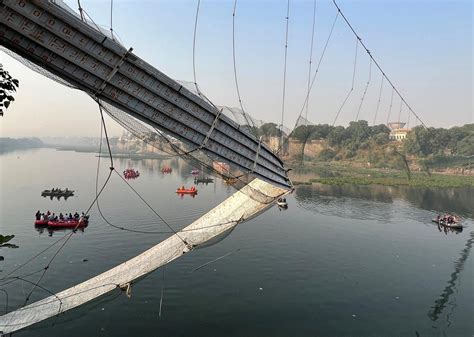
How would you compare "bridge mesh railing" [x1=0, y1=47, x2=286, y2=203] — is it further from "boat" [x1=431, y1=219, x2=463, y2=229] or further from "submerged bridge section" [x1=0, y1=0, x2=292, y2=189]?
"boat" [x1=431, y1=219, x2=463, y2=229]

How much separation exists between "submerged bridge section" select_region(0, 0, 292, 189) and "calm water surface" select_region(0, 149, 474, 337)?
9.34 m

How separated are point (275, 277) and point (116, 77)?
19188mm

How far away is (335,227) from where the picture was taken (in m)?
44.5

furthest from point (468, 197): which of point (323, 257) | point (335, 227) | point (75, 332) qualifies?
point (75, 332)

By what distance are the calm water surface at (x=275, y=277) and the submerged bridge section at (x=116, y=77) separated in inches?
368

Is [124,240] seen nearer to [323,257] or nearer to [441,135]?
[323,257]

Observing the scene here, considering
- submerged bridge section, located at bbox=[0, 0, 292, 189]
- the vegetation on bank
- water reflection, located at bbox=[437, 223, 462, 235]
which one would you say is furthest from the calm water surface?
the vegetation on bank

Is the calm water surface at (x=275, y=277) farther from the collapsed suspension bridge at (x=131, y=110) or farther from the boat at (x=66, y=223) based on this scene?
the collapsed suspension bridge at (x=131, y=110)

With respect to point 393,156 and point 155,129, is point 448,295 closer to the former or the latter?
point 155,129

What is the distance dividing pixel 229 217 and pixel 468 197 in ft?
245

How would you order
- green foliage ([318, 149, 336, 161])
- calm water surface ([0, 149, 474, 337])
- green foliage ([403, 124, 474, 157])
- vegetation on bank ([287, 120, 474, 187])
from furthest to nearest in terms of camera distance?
1. green foliage ([318, 149, 336, 161])
2. green foliage ([403, 124, 474, 157])
3. vegetation on bank ([287, 120, 474, 187])
4. calm water surface ([0, 149, 474, 337])

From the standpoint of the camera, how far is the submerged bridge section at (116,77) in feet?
36.6

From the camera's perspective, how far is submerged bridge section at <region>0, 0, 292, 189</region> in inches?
439

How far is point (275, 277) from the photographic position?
2655 centimetres
